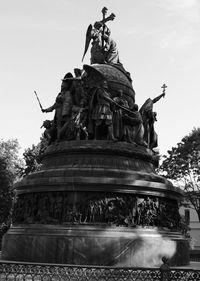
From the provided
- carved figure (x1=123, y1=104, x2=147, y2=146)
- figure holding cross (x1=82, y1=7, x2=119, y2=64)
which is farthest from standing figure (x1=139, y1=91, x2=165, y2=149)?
figure holding cross (x1=82, y1=7, x2=119, y2=64)

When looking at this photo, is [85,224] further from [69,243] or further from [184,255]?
[184,255]

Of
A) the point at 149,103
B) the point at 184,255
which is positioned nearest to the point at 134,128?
the point at 149,103

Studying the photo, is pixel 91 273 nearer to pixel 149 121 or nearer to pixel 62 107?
pixel 62 107

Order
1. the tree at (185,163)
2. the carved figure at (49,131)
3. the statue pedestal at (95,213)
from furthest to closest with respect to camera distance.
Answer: the tree at (185,163)
the carved figure at (49,131)
the statue pedestal at (95,213)

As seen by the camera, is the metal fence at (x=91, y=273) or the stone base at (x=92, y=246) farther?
the stone base at (x=92, y=246)

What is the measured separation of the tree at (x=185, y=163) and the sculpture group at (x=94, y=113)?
19105 mm

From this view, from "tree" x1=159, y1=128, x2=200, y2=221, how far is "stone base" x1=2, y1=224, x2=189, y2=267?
894 inches

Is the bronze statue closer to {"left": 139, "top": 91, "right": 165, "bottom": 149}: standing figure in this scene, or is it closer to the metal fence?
{"left": 139, "top": 91, "right": 165, "bottom": 149}: standing figure

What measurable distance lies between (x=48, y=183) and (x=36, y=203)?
972mm

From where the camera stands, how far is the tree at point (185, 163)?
118 feet

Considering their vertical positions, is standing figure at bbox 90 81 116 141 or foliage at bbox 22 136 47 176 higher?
foliage at bbox 22 136 47 176

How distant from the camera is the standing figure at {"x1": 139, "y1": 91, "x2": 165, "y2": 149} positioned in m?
17.7

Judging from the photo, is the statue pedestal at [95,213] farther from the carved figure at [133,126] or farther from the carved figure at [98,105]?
the carved figure at [133,126]

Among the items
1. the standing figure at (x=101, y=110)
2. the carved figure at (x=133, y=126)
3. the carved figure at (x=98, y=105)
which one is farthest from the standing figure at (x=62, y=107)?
the carved figure at (x=133, y=126)
